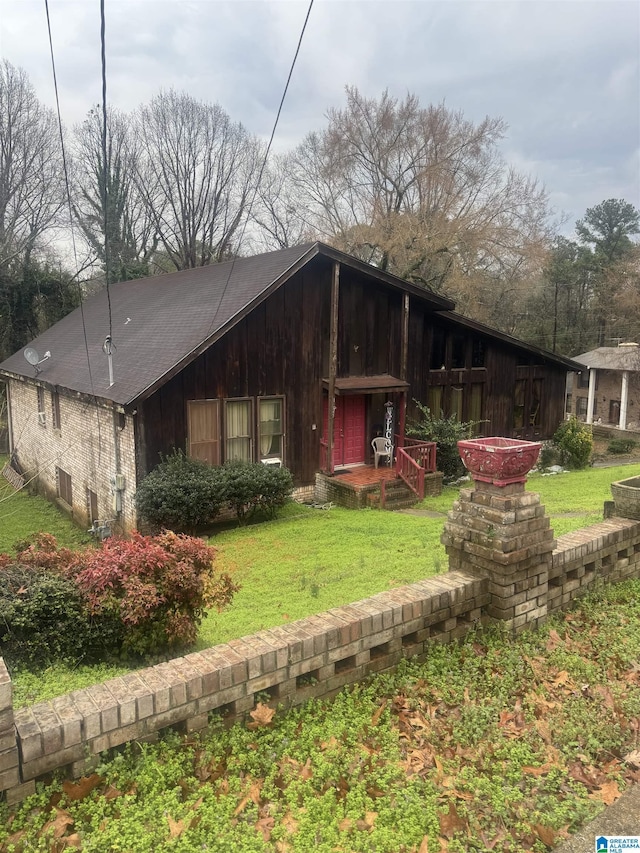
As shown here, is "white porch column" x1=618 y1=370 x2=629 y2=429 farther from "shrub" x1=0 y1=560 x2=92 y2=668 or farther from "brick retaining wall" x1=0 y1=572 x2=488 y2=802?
"shrub" x1=0 y1=560 x2=92 y2=668

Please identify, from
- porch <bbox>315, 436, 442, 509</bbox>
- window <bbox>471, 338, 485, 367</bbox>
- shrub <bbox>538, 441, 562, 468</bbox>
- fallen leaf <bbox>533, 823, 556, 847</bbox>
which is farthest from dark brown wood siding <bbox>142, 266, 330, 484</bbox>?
fallen leaf <bbox>533, 823, 556, 847</bbox>

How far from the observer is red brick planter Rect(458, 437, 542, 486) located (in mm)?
5219

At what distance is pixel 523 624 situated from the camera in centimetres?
558

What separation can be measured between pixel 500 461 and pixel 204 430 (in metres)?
8.69

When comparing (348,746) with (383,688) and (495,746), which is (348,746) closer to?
(383,688)

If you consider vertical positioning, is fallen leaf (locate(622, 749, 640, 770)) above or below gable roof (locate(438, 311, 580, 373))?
below

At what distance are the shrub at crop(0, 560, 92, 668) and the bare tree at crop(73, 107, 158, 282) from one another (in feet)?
105

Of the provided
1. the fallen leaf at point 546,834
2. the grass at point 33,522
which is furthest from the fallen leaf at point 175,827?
the grass at point 33,522

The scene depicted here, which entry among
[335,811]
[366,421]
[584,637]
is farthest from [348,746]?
[366,421]

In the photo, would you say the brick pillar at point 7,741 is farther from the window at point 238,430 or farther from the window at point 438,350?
the window at point 438,350

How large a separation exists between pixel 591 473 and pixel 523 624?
Answer: 14.4 m

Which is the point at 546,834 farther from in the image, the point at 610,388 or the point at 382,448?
the point at 610,388

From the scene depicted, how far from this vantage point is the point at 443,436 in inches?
638

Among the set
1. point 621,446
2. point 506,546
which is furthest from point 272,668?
point 621,446
